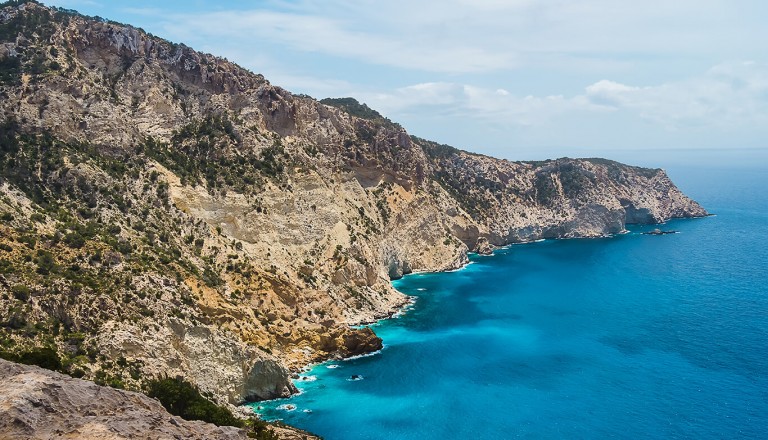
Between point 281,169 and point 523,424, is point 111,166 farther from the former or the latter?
point 523,424

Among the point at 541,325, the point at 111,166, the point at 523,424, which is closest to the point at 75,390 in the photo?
the point at 523,424

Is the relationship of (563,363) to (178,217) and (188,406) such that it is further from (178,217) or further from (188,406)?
(178,217)

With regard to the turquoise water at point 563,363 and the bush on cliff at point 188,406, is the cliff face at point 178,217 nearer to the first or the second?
the bush on cliff at point 188,406

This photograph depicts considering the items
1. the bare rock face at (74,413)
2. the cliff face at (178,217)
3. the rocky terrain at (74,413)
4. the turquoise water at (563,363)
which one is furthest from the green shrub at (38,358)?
the turquoise water at (563,363)

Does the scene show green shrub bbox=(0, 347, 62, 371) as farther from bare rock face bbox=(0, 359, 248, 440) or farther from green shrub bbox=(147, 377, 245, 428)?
bare rock face bbox=(0, 359, 248, 440)

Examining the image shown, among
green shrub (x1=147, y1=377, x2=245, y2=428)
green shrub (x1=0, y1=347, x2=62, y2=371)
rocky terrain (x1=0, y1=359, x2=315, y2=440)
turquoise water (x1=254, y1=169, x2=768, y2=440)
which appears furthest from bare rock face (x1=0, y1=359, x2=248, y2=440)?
turquoise water (x1=254, y1=169, x2=768, y2=440)
